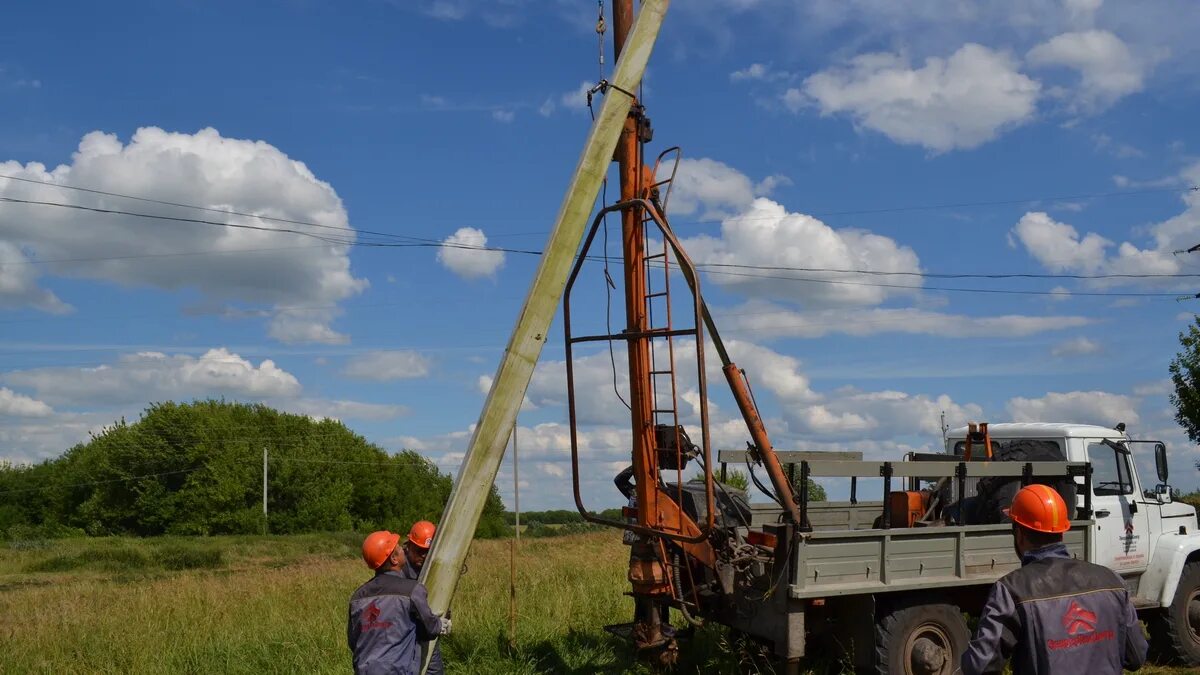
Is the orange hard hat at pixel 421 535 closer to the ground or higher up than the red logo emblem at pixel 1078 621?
higher up

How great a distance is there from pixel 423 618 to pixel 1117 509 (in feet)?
24.1

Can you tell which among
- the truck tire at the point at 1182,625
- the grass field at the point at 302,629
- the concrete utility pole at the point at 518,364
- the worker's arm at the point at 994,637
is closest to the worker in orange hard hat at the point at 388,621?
the concrete utility pole at the point at 518,364

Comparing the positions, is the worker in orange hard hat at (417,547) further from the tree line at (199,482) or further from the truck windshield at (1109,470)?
the tree line at (199,482)

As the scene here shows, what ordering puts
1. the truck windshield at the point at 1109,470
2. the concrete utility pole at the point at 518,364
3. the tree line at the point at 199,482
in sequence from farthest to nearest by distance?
1. the tree line at the point at 199,482
2. the truck windshield at the point at 1109,470
3. the concrete utility pole at the point at 518,364

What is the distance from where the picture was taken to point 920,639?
26.8ft

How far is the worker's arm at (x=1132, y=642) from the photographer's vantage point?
410 cm

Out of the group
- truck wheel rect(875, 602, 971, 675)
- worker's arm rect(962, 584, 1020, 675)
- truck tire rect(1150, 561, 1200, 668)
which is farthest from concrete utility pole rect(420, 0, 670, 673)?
truck tire rect(1150, 561, 1200, 668)

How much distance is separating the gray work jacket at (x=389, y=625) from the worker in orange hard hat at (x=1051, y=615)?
11.0 feet

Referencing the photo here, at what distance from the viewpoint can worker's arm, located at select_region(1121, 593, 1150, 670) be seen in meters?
4.10

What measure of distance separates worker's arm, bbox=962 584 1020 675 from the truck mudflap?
706cm

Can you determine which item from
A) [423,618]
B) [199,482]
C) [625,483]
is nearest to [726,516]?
[625,483]

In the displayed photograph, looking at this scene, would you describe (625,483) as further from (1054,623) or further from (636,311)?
→ (1054,623)

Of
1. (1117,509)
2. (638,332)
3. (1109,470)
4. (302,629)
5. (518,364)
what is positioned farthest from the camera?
(302,629)

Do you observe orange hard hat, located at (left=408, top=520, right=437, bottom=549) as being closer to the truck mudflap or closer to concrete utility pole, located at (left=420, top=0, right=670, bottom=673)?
concrete utility pole, located at (left=420, top=0, right=670, bottom=673)
